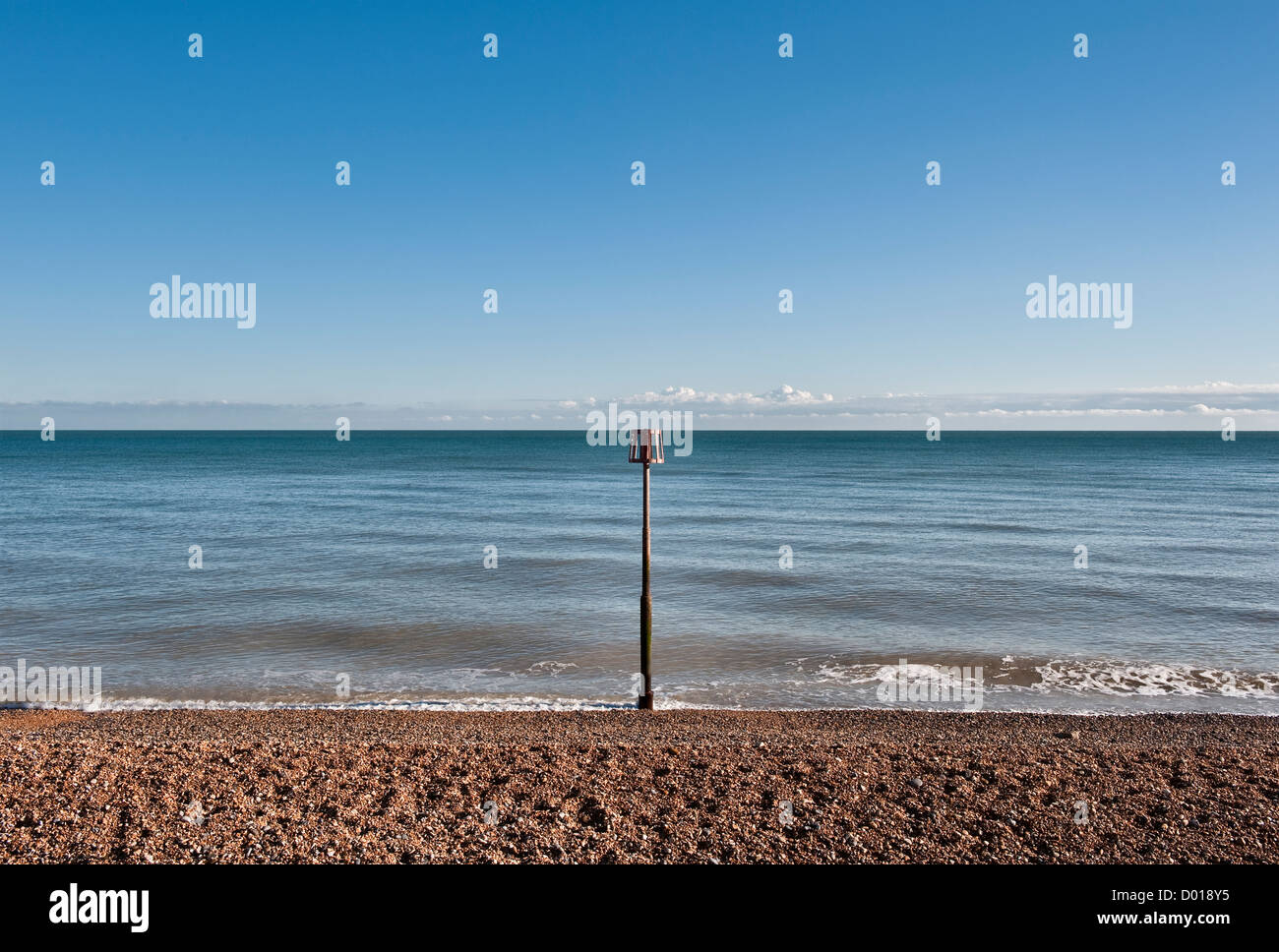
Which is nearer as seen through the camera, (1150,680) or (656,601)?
(1150,680)

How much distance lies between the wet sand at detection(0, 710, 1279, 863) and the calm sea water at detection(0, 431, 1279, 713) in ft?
11.9

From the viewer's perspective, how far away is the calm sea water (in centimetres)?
1590

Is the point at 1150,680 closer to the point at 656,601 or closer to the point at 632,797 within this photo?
the point at 656,601

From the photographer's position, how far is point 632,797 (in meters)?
8.98

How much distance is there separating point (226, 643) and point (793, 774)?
14162 mm

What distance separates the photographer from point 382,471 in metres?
81.6

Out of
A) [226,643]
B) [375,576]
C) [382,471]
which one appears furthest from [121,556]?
[382,471]

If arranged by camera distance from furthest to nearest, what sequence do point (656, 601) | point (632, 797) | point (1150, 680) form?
point (656, 601), point (1150, 680), point (632, 797)

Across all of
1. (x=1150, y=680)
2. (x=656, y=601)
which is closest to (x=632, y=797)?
(x=1150, y=680)

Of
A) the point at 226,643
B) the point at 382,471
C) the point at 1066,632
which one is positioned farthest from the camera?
the point at 382,471

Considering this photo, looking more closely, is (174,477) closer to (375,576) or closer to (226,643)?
(375,576)

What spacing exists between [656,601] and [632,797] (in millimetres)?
13942
